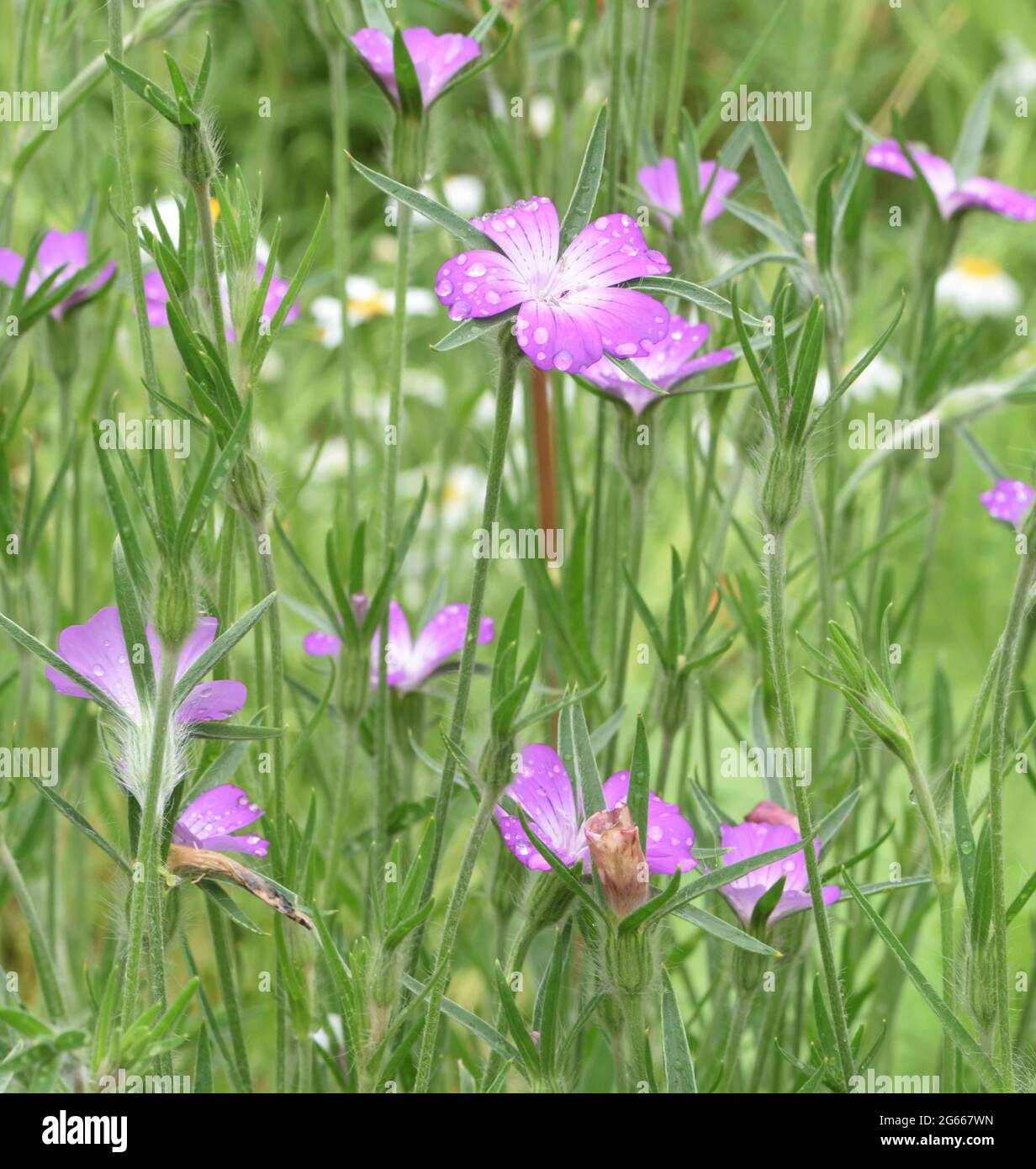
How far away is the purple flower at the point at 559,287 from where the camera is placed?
1.73ft

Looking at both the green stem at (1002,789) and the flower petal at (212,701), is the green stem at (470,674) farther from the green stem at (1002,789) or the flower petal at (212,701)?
the green stem at (1002,789)

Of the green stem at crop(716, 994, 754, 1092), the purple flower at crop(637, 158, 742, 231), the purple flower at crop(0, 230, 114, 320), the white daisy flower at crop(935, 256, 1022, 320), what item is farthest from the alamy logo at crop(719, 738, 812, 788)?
the white daisy flower at crop(935, 256, 1022, 320)

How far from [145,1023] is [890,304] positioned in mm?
1161

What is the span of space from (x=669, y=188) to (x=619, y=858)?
49 cm

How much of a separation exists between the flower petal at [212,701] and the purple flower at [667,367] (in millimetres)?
255

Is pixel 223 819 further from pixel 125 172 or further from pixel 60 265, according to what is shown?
pixel 60 265

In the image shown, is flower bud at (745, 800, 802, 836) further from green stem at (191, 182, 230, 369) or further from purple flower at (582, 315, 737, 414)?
green stem at (191, 182, 230, 369)

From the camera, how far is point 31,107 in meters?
0.83

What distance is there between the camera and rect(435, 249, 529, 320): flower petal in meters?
0.53


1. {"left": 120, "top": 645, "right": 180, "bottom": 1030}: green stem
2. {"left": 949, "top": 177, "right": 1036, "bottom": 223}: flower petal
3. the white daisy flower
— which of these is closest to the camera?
{"left": 120, "top": 645, "right": 180, "bottom": 1030}: green stem
